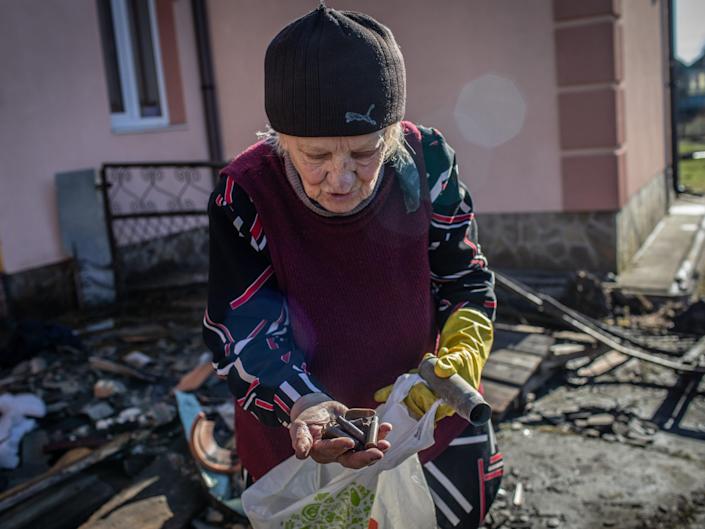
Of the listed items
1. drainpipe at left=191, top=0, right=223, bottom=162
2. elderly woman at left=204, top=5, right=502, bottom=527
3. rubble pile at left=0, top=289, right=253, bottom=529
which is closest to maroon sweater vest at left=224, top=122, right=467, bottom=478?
elderly woman at left=204, top=5, right=502, bottom=527

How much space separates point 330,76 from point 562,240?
20.5 feet

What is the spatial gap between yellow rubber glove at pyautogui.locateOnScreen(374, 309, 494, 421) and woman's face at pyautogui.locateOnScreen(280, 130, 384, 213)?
0.48 metres

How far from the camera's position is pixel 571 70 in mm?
6969

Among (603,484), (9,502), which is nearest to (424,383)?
(603,484)

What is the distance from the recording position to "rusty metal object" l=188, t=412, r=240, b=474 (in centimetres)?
322

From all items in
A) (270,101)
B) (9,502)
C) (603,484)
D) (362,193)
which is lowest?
(603,484)

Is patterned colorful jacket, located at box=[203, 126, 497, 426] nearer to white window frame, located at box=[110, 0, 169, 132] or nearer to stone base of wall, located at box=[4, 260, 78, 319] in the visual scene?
stone base of wall, located at box=[4, 260, 78, 319]

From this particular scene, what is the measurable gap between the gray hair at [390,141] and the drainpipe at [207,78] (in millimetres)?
6990

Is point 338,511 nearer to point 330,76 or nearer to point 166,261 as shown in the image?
point 330,76

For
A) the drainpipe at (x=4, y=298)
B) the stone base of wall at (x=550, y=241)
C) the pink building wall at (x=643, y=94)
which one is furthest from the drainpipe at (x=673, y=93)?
the drainpipe at (x=4, y=298)

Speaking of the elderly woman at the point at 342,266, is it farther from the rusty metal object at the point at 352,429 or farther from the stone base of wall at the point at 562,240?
the stone base of wall at the point at 562,240

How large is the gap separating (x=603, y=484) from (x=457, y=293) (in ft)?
6.34

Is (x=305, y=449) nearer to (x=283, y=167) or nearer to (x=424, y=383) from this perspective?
(x=424, y=383)

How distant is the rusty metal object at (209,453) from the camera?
3225mm
